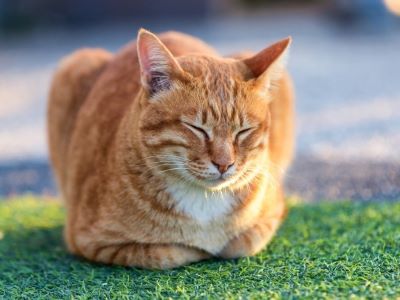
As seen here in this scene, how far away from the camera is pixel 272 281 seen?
2.94m

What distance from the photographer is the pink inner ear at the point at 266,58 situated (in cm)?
306

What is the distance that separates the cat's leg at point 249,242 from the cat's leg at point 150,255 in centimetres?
12

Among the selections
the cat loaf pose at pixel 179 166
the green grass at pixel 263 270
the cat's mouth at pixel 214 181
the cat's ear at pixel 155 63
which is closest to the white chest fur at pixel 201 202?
the cat loaf pose at pixel 179 166

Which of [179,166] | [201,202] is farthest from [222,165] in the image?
[201,202]

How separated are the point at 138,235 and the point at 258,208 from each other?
0.60 m

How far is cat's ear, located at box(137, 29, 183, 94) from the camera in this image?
2.87 metres

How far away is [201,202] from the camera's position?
310 cm

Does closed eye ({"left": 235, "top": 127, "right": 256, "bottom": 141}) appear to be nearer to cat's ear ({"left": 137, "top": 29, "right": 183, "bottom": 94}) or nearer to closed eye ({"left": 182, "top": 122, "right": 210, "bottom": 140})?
closed eye ({"left": 182, "top": 122, "right": 210, "bottom": 140})

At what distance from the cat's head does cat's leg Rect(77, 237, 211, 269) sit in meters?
0.36

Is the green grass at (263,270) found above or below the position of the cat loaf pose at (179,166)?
below

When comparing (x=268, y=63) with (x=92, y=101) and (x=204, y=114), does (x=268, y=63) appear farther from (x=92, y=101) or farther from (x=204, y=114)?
(x=92, y=101)

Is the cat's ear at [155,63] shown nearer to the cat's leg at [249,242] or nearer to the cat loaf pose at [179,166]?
the cat loaf pose at [179,166]

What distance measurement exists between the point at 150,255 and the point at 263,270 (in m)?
0.50

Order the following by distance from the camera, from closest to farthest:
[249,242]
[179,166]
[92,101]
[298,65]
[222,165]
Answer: [222,165]
[179,166]
[249,242]
[92,101]
[298,65]
